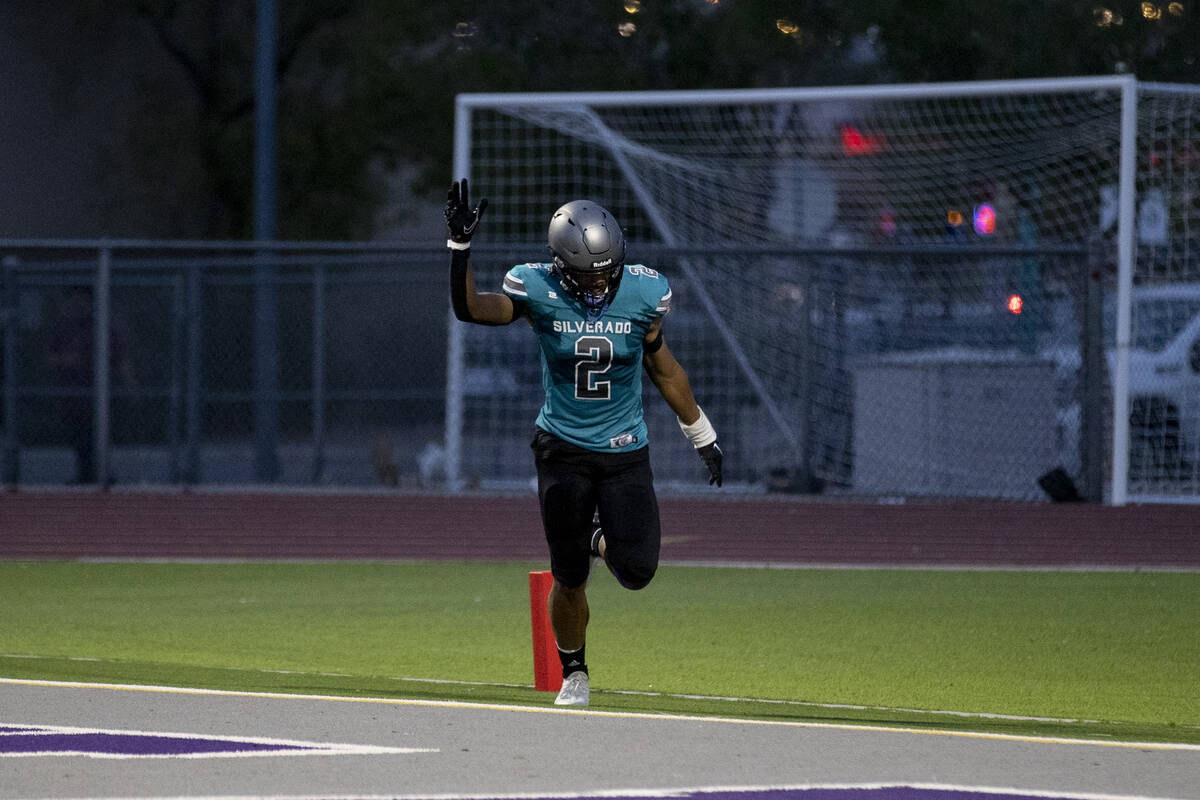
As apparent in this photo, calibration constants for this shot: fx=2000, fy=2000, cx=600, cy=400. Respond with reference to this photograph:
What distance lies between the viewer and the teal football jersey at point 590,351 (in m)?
7.73

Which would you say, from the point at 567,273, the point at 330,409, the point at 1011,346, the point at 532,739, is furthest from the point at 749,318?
the point at 532,739

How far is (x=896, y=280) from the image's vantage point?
64.6ft

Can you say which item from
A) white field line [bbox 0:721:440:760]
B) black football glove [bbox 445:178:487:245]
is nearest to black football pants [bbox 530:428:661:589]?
black football glove [bbox 445:178:487:245]

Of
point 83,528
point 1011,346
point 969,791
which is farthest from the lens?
point 1011,346

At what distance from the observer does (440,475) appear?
19.6 m

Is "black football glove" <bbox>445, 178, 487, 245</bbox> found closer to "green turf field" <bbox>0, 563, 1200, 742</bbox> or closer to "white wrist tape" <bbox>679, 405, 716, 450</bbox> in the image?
"white wrist tape" <bbox>679, 405, 716, 450</bbox>

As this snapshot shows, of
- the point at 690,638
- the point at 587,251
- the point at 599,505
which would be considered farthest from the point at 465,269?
the point at 690,638

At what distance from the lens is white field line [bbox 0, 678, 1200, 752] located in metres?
6.57

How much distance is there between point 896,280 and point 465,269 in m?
12.6

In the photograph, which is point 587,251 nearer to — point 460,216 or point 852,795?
point 460,216

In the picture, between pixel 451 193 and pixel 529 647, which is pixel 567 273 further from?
pixel 529 647

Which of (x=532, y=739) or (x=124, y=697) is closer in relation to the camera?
(x=532, y=739)

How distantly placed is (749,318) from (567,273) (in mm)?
11836

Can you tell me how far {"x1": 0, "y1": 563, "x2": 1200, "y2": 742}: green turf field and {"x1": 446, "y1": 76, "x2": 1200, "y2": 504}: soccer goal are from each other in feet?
16.0
